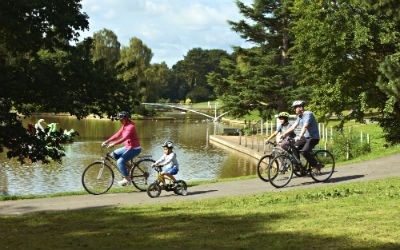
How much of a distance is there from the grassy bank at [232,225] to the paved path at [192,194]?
95 centimetres

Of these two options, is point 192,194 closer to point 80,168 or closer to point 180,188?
point 180,188

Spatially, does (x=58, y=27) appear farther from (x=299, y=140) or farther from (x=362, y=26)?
(x=362, y=26)

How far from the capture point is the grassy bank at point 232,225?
20.3 ft

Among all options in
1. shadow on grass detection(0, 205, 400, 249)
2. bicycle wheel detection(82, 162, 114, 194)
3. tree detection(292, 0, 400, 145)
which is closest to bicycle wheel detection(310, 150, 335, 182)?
shadow on grass detection(0, 205, 400, 249)

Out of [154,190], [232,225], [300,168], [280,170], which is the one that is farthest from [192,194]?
[232,225]

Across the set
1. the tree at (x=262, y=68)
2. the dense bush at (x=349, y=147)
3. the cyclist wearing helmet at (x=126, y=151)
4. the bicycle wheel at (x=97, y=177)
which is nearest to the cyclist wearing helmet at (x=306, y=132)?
the cyclist wearing helmet at (x=126, y=151)

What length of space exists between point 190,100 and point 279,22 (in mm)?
114061

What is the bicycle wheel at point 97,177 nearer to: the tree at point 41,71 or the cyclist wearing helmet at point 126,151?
the cyclist wearing helmet at point 126,151

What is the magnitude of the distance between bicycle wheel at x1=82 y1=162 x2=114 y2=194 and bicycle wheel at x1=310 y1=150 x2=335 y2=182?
17.5 ft

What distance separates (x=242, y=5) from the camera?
145 ft

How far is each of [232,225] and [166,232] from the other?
1.07 meters

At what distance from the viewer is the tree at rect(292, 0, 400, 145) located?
25.4 meters

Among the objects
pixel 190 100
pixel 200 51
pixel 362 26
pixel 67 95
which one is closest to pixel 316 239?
pixel 67 95

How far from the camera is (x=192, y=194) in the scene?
11836 millimetres
